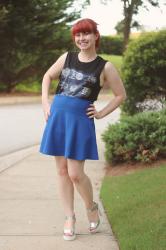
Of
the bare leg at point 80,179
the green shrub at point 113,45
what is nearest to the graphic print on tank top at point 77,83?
the bare leg at point 80,179

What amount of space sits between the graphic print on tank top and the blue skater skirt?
0.15 ft

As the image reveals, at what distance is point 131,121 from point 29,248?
3.61 m

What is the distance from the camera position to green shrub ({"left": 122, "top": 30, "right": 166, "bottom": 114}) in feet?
30.5

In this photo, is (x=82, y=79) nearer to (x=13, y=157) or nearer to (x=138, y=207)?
(x=138, y=207)

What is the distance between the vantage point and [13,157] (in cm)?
914

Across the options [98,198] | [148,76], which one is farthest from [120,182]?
[148,76]

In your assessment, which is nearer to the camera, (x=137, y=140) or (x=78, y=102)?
(x=78, y=102)

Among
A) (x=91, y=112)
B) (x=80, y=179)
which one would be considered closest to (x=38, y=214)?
(x=80, y=179)

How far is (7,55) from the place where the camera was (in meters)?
22.5

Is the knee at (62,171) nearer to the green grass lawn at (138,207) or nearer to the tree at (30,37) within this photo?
the green grass lawn at (138,207)

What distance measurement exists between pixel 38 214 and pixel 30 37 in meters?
17.9

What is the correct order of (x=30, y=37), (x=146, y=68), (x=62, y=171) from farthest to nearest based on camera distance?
(x=30, y=37)
(x=146, y=68)
(x=62, y=171)

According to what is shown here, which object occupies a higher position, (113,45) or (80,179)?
(80,179)

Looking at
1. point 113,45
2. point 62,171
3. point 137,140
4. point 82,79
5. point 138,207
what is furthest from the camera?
point 113,45
